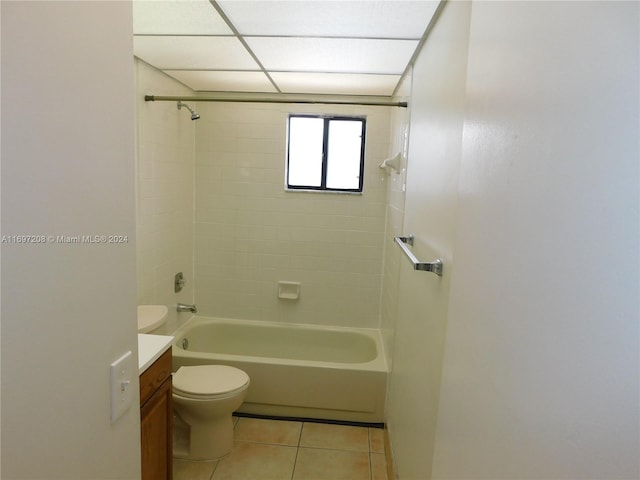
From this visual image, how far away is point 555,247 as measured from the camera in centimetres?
51

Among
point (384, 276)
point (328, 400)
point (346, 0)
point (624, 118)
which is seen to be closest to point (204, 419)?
point (328, 400)

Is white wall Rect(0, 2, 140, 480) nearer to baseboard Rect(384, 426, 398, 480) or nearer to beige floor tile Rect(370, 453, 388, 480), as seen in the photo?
baseboard Rect(384, 426, 398, 480)

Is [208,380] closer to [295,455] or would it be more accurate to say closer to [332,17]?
[295,455]

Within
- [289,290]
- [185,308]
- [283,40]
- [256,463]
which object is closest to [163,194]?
[185,308]

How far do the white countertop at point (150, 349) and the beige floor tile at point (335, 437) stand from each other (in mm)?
1356

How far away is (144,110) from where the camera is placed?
98.3 inches

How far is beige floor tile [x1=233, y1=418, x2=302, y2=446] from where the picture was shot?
2506mm

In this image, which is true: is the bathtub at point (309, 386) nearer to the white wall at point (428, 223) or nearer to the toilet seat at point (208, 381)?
the toilet seat at point (208, 381)

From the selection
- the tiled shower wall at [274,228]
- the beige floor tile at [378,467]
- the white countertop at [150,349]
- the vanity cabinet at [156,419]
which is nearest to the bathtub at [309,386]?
the beige floor tile at [378,467]

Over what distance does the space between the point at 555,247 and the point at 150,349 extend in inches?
55.8

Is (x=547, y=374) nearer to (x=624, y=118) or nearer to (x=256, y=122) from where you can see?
(x=624, y=118)

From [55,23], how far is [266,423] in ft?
8.58

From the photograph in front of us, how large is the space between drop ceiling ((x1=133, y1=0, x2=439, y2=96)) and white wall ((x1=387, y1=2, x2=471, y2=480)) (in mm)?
199

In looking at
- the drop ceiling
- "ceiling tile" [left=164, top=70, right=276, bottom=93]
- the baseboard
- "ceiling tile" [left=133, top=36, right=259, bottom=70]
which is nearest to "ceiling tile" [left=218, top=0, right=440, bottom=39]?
the drop ceiling
